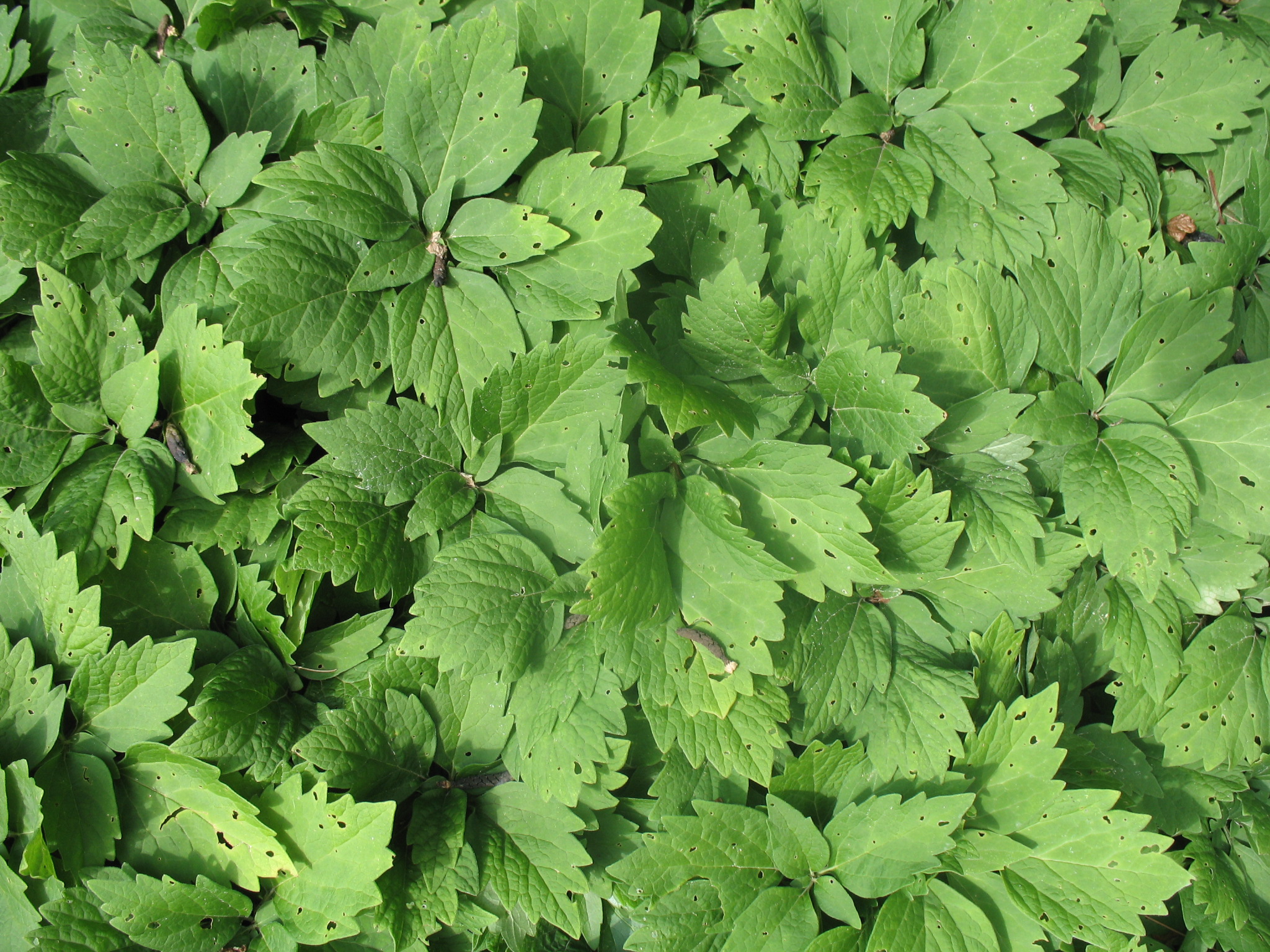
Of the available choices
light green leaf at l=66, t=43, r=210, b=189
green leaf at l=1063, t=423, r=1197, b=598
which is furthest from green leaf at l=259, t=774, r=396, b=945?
green leaf at l=1063, t=423, r=1197, b=598

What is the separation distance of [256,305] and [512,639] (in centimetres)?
72

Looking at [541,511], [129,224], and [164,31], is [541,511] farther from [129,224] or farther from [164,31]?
[164,31]

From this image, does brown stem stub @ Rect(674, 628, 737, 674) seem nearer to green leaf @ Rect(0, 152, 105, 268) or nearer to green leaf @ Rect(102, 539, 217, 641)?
green leaf @ Rect(102, 539, 217, 641)

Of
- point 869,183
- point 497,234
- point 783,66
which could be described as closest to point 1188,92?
point 869,183

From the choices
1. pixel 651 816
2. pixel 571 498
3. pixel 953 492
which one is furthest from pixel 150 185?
pixel 953 492

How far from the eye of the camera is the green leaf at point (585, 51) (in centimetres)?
157

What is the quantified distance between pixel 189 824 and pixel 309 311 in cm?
90

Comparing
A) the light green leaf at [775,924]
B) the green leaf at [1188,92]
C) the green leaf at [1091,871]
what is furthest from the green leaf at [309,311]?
the green leaf at [1188,92]

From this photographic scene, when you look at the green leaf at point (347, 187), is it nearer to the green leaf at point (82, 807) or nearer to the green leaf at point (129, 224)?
the green leaf at point (129, 224)

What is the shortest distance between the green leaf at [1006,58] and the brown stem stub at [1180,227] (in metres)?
0.41

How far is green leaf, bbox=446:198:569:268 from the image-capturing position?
145cm

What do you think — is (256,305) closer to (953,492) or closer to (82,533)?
(82,533)

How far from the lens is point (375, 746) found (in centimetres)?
147

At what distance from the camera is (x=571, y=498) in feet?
4.78
